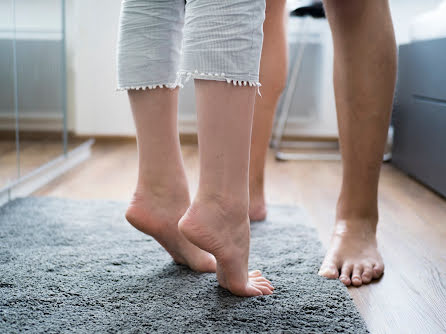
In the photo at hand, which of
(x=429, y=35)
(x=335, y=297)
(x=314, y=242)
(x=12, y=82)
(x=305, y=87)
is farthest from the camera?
(x=305, y=87)

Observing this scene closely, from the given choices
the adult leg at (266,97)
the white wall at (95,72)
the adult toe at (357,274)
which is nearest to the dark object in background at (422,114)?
the adult leg at (266,97)

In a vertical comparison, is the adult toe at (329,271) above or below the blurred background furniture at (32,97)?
below

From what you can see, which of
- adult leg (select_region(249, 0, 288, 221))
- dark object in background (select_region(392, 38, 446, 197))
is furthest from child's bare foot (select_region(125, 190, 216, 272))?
dark object in background (select_region(392, 38, 446, 197))

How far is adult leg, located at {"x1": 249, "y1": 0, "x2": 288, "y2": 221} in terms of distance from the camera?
3.81 feet

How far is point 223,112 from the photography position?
64 centimetres

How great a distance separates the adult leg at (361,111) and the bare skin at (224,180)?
0.78 feet

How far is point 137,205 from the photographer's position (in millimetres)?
798

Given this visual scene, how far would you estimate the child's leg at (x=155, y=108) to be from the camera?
0.76 metres

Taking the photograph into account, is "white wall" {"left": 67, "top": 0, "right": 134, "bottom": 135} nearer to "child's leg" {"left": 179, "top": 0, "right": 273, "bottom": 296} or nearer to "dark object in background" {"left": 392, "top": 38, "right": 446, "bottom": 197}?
"dark object in background" {"left": 392, "top": 38, "right": 446, "bottom": 197}

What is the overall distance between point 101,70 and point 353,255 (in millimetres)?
1981

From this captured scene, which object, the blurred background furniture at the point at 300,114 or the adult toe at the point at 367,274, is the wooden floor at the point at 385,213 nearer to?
the adult toe at the point at 367,274

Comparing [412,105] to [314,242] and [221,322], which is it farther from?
[221,322]

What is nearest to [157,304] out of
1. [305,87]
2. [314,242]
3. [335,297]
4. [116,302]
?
[116,302]

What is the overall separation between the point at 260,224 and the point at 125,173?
30.6 inches
